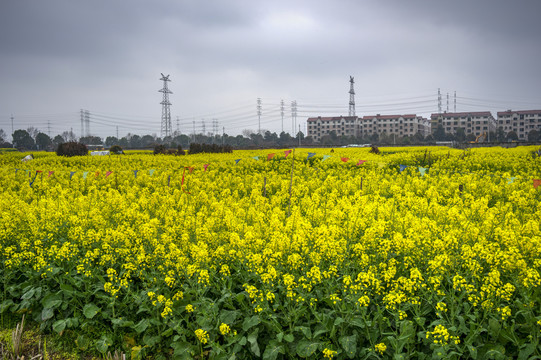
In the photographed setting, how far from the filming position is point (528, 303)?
10.7ft

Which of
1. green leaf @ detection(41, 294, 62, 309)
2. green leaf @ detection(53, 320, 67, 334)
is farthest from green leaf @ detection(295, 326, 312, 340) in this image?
green leaf @ detection(41, 294, 62, 309)

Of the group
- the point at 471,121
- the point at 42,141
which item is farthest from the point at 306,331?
the point at 471,121

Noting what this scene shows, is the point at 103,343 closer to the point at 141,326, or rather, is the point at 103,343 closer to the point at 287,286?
the point at 141,326

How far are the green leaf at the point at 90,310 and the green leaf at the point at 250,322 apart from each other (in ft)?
5.15

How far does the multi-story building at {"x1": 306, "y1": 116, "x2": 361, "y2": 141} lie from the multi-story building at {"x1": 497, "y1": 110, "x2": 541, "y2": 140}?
41.3 meters

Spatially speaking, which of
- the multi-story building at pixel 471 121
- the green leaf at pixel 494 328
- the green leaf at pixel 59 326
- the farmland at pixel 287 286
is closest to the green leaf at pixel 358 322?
the farmland at pixel 287 286

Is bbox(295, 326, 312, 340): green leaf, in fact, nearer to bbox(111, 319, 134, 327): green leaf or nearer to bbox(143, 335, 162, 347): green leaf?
bbox(143, 335, 162, 347): green leaf

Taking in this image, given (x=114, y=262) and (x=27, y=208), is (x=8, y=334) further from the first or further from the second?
(x=27, y=208)

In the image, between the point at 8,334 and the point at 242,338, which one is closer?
the point at 242,338

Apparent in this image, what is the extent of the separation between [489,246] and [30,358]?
462cm

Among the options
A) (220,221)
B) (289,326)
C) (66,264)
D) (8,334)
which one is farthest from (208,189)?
(289,326)

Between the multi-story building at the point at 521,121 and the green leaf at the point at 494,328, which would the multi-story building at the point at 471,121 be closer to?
the multi-story building at the point at 521,121

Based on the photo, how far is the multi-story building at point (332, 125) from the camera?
12462cm

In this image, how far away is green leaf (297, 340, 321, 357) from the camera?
3.20 m
